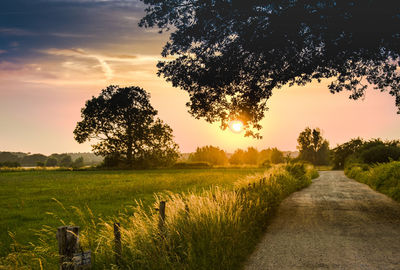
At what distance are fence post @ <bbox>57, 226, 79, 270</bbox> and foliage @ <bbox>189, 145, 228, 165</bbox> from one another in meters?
149

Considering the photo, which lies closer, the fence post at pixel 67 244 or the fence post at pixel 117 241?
the fence post at pixel 67 244

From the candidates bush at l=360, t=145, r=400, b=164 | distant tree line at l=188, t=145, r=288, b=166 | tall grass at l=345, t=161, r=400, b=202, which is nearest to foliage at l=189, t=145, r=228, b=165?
distant tree line at l=188, t=145, r=288, b=166

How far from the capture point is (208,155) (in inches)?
6358

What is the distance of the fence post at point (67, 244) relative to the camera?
4.17 meters

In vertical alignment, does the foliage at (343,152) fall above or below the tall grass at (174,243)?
above

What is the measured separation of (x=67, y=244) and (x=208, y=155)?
158 m

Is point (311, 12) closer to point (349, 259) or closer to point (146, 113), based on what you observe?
point (349, 259)

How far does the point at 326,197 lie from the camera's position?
1650cm

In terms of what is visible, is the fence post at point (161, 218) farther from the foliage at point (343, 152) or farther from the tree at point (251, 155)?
the tree at point (251, 155)

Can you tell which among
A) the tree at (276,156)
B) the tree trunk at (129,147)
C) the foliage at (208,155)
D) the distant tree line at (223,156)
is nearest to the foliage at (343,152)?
the tree at (276,156)

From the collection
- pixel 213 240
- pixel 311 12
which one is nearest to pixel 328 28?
pixel 311 12

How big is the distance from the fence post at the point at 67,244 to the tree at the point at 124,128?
52.3 m

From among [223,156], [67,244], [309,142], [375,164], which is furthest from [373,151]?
[223,156]

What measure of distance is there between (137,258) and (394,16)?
11.6 meters
